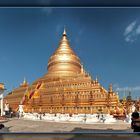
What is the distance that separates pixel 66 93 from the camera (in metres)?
16.8

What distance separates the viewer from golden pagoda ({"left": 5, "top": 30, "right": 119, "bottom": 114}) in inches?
597

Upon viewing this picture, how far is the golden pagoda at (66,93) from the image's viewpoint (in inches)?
597

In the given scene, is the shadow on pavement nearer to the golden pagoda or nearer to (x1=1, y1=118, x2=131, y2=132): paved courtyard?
(x1=1, y1=118, x2=131, y2=132): paved courtyard

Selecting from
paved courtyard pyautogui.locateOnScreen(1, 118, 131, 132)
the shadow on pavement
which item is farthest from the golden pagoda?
the shadow on pavement

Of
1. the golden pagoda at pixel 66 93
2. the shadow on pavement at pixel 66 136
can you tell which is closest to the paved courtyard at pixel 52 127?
the shadow on pavement at pixel 66 136

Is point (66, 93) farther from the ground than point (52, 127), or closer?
farther from the ground

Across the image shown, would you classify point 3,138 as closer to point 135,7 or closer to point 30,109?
point 135,7

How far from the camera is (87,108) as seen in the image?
15.7 metres

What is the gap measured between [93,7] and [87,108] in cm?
1048

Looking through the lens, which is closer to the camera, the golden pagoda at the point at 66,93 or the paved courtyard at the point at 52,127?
the paved courtyard at the point at 52,127

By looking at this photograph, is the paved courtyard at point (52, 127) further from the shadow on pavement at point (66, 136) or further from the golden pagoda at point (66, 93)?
the golden pagoda at point (66, 93)

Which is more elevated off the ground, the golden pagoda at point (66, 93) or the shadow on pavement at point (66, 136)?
the golden pagoda at point (66, 93)

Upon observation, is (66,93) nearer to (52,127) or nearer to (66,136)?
(52,127)

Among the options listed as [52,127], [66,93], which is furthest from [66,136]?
[66,93]
